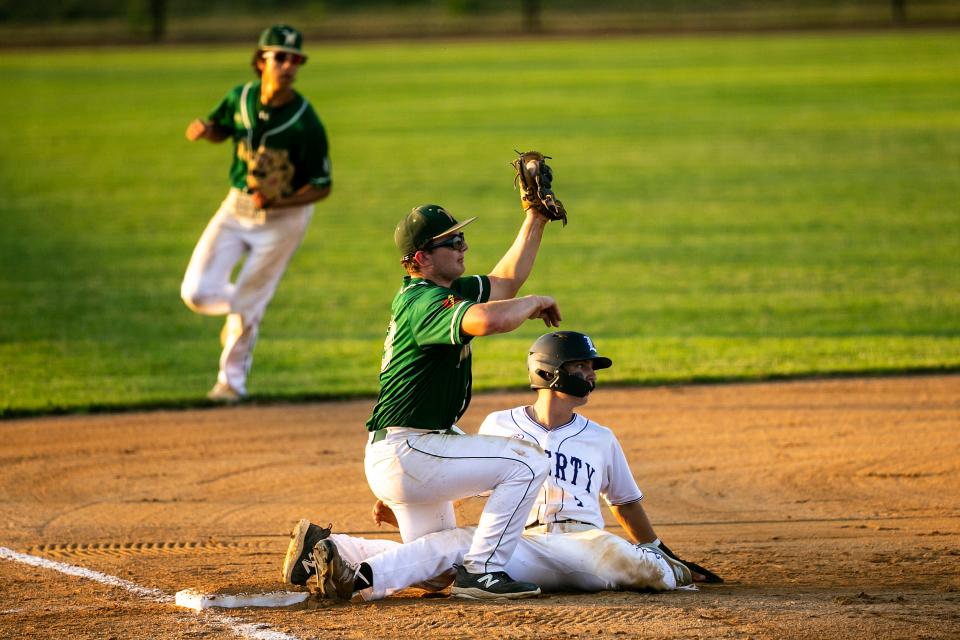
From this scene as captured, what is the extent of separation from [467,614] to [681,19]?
4871cm

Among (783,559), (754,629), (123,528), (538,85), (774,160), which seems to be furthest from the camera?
(538,85)

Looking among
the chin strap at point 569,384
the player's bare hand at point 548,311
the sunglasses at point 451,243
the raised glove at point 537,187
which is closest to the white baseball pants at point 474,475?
the chin strap at point 569,384

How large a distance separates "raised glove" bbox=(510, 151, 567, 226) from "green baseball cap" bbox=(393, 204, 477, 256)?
2.14ft

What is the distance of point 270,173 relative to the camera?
9.35 m

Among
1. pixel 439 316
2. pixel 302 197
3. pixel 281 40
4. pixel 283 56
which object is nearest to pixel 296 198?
pixel 302 197

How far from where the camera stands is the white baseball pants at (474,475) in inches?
213

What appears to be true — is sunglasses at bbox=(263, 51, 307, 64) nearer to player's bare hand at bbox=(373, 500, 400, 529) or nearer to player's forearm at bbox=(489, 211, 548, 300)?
player's forearm at bbox=(489, 211, 548, 300)

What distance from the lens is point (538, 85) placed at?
114 ft

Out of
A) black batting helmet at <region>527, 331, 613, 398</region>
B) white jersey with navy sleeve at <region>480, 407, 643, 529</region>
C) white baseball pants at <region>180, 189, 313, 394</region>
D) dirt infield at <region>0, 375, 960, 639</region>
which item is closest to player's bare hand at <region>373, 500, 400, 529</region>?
dirt infield at <region>0, 375, 960, 639</region>

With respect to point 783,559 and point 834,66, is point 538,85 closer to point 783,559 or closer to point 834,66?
A: point 834,66

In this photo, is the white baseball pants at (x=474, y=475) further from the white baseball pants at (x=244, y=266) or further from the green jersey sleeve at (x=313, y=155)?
the green jersey sleeve at (x=313, y=155)

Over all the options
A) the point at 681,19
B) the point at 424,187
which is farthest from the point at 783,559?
the point at 681,19

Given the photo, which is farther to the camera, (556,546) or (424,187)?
(424,187)

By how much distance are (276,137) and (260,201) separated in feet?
1.72
